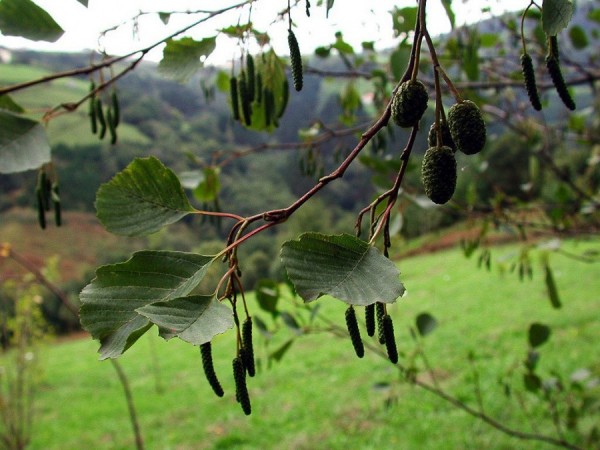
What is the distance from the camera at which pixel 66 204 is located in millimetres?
27297

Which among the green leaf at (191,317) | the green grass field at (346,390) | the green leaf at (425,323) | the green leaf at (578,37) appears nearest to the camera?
the green leaf at (191,317)

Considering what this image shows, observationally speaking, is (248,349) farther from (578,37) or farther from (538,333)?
(578,37)

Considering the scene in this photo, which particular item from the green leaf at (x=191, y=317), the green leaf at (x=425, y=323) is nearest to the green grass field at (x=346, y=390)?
the green leaf at (x=425, y=323)

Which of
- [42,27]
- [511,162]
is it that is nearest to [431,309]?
[42,27]

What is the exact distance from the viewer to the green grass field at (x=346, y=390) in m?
4.82

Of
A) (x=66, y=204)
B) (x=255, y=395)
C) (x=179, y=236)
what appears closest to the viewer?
(x=255, y=395)

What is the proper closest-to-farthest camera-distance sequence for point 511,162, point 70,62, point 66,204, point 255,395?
point 255,395 → point 511,162 → point 66,204 → point 70,62

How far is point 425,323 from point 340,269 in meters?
1.41

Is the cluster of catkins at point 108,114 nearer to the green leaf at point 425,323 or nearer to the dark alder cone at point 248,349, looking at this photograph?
the dark alder cone at point 248,349

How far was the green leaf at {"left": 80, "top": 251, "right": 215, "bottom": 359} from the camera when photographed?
0.50 meters

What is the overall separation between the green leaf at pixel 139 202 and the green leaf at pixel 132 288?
95mm

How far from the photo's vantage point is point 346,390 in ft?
20.1

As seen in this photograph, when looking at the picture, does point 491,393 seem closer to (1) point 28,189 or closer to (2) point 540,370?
(2) point 540,370

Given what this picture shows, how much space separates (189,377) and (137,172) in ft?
27.0
